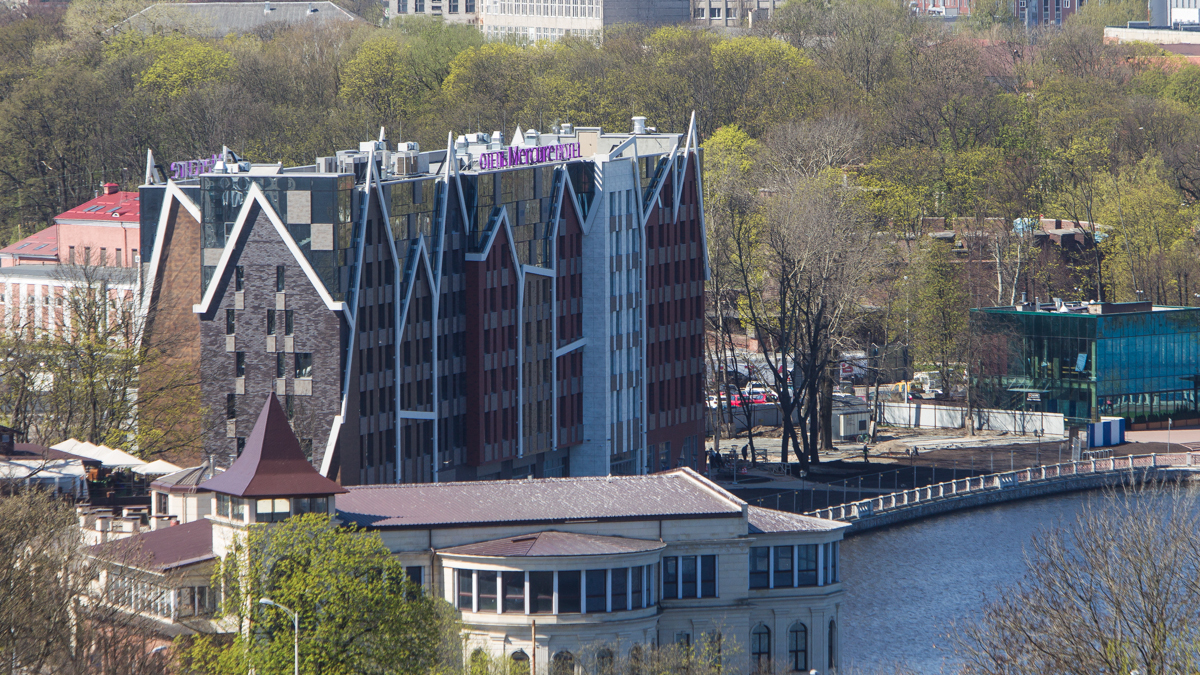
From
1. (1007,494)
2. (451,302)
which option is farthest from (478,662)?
(1007,494)

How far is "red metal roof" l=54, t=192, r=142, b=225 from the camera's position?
16025cm

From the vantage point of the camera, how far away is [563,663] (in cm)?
8112

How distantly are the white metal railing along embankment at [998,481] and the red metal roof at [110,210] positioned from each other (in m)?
63.1

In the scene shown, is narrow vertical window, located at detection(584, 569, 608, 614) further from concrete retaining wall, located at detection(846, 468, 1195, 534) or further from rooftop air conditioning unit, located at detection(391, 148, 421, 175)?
concrete retaining wall, located at detection(846, 468, 1195, 534)

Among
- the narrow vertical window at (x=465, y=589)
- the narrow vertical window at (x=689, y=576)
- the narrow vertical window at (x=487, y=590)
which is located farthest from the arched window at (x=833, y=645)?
the narrow vertical window at (x=465, y=589)

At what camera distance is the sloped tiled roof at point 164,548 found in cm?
7275

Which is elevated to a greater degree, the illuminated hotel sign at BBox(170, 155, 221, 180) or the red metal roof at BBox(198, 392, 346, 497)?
the illuminated hotel sign at BBox(170, 155, 221, 180)

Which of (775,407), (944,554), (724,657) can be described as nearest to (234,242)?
(724,657)

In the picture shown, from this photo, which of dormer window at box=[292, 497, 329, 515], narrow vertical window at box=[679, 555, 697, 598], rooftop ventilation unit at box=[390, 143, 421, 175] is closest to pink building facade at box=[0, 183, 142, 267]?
rooftop ventilation unit at box=[390, 143, 421, 175]

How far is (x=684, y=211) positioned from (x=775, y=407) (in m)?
25.0

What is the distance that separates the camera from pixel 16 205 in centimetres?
19550

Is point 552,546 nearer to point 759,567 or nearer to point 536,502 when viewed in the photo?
point 536,502

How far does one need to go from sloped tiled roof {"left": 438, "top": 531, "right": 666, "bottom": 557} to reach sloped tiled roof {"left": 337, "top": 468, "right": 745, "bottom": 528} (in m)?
0.85

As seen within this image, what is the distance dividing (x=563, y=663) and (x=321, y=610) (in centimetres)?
1699
